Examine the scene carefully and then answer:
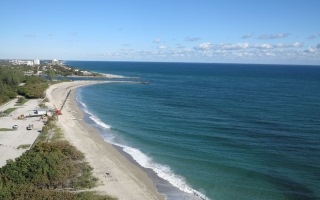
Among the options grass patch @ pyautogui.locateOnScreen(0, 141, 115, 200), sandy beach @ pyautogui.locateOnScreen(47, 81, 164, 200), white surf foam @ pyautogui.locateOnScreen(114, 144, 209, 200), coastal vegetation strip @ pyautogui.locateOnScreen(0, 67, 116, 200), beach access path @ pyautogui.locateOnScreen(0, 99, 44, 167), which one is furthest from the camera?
beach access path @ pyautogui.locateOnScreen(0, 99, 44, 167)

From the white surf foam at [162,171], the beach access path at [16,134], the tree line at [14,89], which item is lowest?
the white surf foam at [162,171]

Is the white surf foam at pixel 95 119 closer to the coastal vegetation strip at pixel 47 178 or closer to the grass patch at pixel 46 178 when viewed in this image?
the coastal vegetation strip at pixel 47 178

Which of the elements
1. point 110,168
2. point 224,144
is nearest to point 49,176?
point 110,168

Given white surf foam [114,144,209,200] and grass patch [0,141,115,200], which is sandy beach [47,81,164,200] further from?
grass patch [0,141,115,200]

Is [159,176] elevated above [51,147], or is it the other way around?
[51,147]

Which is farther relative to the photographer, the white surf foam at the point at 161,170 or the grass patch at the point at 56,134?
the grass patch at the point at 56,134

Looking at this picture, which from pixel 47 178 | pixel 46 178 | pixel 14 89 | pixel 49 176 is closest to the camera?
pixel 46 178

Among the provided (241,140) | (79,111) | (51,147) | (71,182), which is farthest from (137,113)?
(71,182)

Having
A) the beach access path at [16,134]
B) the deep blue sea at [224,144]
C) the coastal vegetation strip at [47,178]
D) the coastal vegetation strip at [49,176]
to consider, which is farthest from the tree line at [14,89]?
the coastal vegetation strip at [47,178]

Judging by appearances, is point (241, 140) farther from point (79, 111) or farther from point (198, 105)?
point (79, 111)

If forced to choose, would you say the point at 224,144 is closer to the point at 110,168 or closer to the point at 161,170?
the point at 161,170

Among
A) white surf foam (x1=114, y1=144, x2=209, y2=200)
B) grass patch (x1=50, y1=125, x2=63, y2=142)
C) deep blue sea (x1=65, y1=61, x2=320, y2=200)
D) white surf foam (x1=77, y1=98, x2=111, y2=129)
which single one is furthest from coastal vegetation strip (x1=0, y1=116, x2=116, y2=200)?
white surf foam (x1=77, y1=98, x2=111, y2=129)
